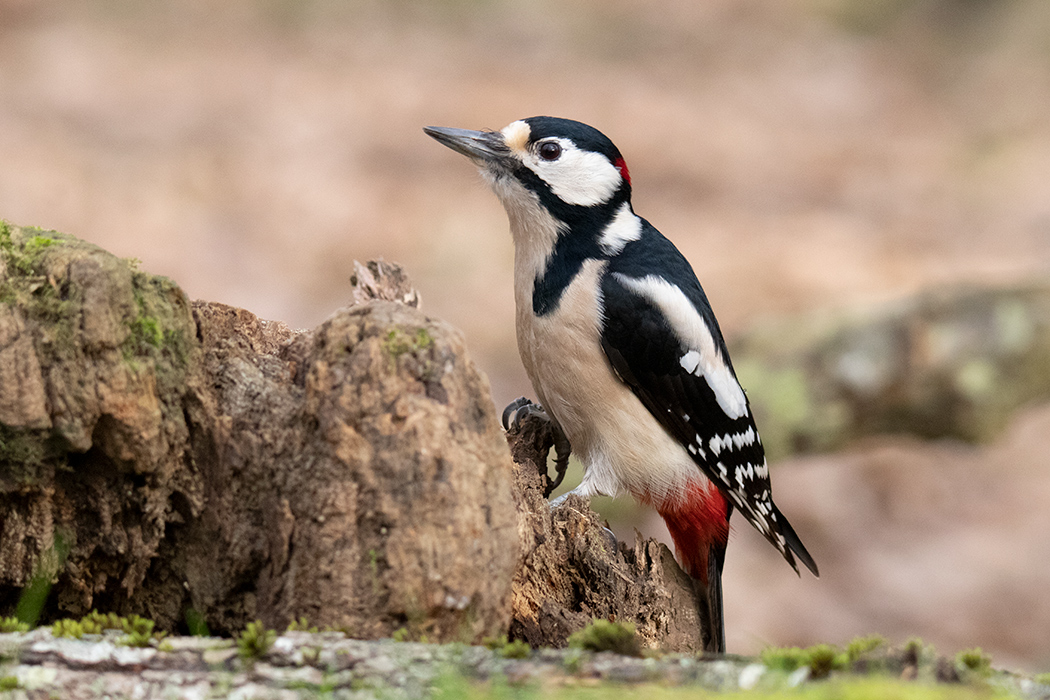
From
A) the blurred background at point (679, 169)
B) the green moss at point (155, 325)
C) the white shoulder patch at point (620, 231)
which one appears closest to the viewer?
the green moss at point (155, 325)

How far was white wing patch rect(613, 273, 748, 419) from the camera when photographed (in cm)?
349

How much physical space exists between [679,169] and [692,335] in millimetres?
6810

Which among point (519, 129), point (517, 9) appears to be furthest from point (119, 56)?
point (519, 129)

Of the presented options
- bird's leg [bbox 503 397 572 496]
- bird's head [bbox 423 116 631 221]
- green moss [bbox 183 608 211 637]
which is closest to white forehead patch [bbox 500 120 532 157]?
bird's head [bbox 423 116 631 221]

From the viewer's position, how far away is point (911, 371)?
17.2 feet

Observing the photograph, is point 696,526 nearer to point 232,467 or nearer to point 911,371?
point 232,467

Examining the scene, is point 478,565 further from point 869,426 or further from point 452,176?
point 452,176

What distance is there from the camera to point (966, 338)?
519 cm

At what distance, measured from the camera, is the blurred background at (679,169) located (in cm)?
648

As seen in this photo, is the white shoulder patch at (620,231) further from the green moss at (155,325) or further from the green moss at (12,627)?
the green moss at (12,627)

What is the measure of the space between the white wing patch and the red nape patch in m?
0.31

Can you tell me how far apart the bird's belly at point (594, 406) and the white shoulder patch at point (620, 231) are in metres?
0.11

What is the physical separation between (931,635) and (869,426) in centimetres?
130

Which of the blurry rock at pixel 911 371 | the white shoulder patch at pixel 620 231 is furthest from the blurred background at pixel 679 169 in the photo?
the white shoulder patch at pixel 620 231
